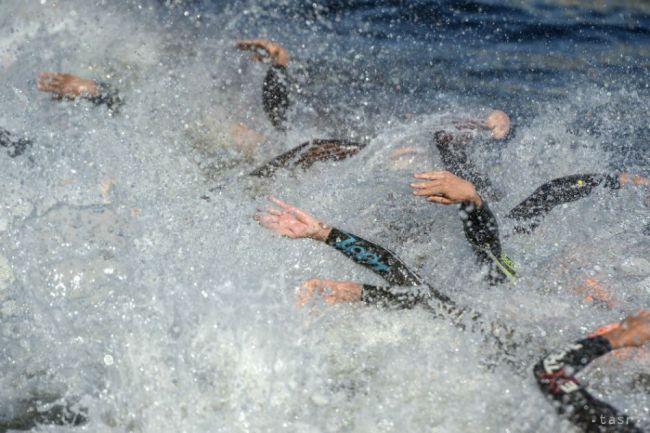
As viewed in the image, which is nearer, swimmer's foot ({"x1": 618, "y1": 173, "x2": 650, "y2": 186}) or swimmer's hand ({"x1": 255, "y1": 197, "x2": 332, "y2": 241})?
swimmer's hand ({"x1": 255, "y1": 197, "x2": 332, "y2": 241})

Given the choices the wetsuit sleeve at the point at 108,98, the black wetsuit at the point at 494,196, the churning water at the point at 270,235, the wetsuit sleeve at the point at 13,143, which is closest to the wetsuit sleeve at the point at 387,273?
the churning water at the point at 270,235

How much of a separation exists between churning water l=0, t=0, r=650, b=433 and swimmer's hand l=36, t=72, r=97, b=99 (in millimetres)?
124

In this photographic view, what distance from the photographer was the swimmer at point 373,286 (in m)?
3.45

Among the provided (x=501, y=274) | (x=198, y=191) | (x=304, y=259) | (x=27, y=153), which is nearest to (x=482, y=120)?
(x=501, y=274)

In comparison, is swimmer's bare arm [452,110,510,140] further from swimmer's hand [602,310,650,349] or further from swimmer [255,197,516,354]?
swimmer's hand [602,310,650,349]

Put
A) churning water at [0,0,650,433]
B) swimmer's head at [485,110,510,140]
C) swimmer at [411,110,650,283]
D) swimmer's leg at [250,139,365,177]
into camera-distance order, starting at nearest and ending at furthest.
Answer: churning water at [0,0,650,433] < swimmer at [411,110,650,283] < swimmer's leg at [250,139,365,177] < swimmer's head at [485,110,510,140]

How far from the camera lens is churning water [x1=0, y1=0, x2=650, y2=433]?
3.41 meters

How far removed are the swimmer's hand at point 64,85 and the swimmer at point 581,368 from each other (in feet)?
12.8

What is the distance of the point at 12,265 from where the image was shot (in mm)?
4055

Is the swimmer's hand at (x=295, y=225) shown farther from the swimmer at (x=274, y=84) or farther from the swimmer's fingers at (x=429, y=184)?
the swimmer at (x=274, y=84)

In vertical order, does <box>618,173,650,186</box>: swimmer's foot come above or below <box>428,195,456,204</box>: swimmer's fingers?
below

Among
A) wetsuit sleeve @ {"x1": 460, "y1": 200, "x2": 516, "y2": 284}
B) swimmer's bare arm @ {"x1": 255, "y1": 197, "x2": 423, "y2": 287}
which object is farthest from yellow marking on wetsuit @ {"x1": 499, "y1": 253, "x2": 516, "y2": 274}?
swimmer's bare arm @ {"x1": 255, "y1": 197, "x2": 423, "y2": 287}

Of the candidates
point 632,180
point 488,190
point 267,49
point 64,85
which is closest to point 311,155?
point 267,49

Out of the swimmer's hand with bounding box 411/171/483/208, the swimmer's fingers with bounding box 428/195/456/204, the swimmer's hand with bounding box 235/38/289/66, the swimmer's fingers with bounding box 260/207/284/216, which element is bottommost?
the swimmer's fingers with bounding box 260/207/284/216
